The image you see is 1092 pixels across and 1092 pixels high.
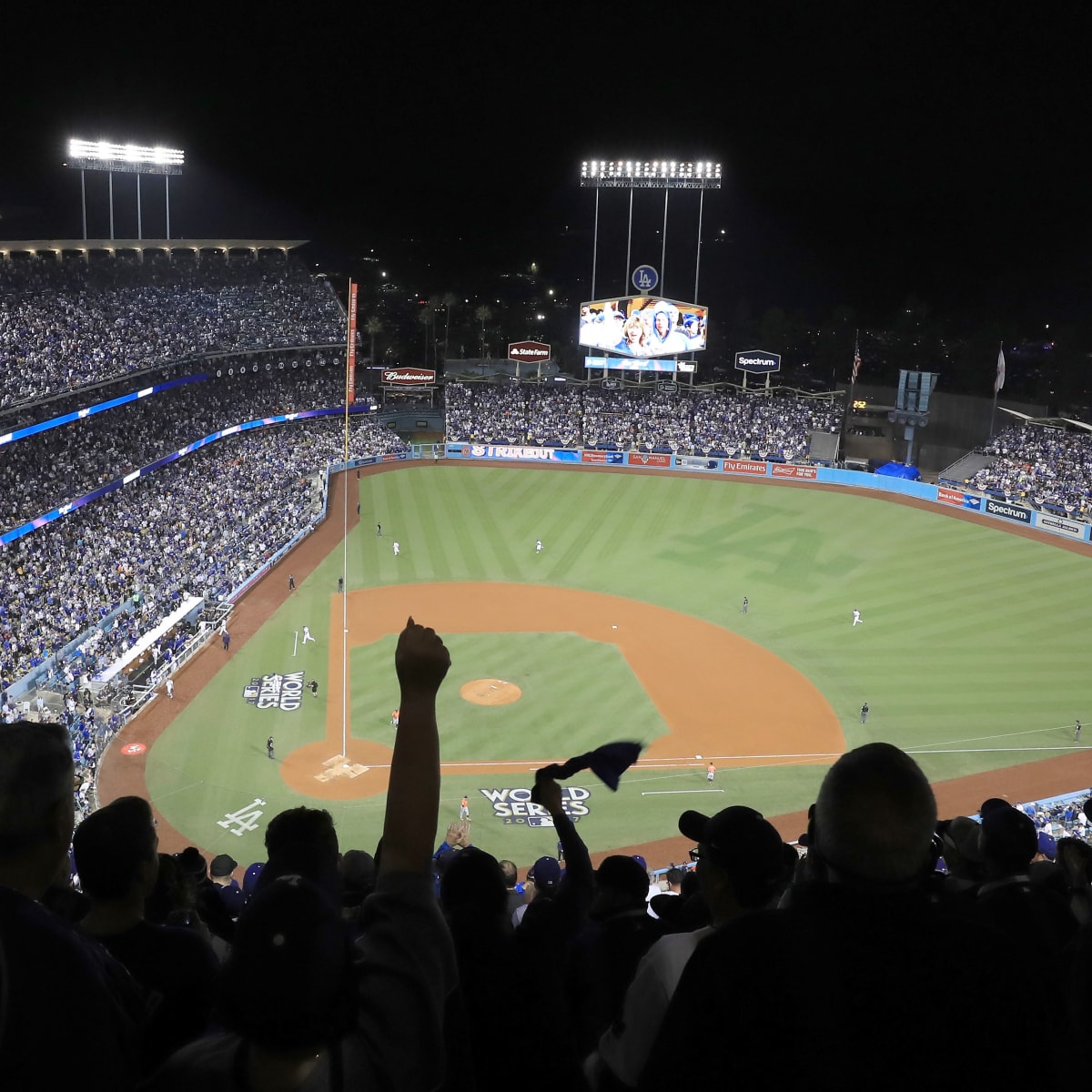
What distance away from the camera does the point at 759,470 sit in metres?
63.2

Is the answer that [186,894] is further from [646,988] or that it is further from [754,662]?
[754,662]

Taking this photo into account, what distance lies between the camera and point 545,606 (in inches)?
1574

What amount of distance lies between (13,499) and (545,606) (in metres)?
19.8

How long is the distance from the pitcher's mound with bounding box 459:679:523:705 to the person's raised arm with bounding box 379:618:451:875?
28.3 metres

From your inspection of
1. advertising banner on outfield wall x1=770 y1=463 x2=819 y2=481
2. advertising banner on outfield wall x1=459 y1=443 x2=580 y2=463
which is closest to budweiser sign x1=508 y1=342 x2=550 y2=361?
advertising banner on outfield wall x1=459 y1=443 x2=580 y2=463

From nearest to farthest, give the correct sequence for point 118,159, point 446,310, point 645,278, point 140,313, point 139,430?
point 139,430
point 140,313
point 118,159
point 645,278
point 446,310

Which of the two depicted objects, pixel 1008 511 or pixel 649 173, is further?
pixel 649 173

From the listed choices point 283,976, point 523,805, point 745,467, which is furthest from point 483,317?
point 283,976

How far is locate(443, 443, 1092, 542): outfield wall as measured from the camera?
175 feet

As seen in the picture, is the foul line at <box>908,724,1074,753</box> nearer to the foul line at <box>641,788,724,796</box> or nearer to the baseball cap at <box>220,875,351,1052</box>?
the foul line at <box>641,788,724,796</box>

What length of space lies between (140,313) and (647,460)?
102 feet

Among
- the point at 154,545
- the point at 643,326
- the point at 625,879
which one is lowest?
the point at 154,545

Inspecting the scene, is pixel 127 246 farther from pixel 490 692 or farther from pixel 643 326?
pixel 490 692

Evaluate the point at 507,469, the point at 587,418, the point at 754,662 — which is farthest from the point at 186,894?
the point at 587,418
